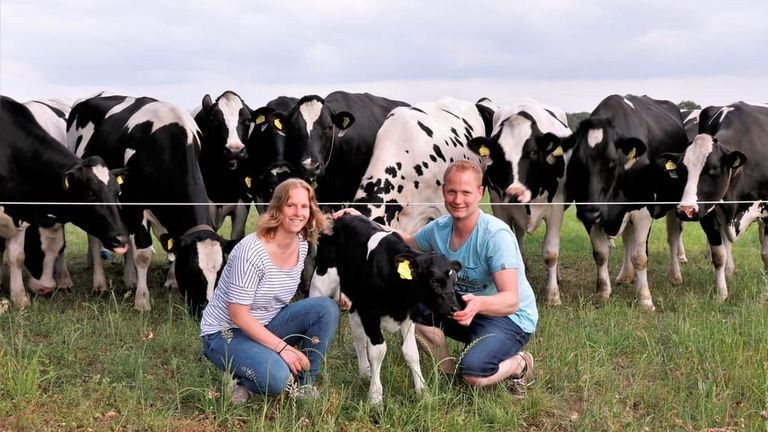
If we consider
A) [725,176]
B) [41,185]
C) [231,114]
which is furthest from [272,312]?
[231,114]

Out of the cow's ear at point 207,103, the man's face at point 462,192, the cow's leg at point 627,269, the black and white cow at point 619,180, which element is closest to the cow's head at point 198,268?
the man's face at point 462,192

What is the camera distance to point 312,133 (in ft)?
29.2

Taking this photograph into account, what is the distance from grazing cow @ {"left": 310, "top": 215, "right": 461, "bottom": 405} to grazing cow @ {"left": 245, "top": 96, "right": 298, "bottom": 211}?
126 inches

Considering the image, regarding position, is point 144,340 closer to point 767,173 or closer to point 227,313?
point 227,313

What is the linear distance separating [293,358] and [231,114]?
5.78m

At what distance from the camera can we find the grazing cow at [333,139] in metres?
8.80

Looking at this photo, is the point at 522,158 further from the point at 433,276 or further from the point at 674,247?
the point at 433,276

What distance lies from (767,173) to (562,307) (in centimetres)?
273

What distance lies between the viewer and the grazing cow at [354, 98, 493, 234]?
8398mm

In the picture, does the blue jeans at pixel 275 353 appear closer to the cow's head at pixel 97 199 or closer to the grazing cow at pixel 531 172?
the cow's head at pixel 97 199

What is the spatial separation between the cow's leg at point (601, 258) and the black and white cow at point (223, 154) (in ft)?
12.9

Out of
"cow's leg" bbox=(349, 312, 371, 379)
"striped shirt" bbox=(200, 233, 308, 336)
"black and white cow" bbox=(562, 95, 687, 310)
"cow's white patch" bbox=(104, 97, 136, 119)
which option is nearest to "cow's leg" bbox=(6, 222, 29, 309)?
"cow's white patch" bbox=(104, 97, 136, 119)

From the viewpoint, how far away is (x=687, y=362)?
18.3 ft

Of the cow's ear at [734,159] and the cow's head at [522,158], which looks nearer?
the cow's ear at [734,159]
